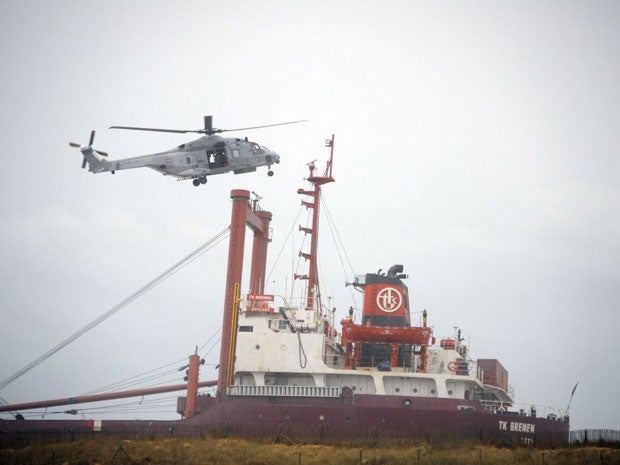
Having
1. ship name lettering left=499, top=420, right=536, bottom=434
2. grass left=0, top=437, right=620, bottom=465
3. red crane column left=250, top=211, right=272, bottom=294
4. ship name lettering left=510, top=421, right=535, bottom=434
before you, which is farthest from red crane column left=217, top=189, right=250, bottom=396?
ship name lettering left=510, top=421, right=535, bottom=434

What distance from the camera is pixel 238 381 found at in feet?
153

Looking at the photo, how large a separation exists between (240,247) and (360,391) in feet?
32.1

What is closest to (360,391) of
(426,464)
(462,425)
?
(462,425)

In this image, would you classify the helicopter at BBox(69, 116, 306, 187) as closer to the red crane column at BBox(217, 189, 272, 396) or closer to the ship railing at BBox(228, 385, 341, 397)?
the red crane column at BBox(217, 189, 272, 396)

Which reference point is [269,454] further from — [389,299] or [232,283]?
[389,299]

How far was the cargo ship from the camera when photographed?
42.4 m

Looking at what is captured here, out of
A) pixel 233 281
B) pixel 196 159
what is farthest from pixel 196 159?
pixel 233 281

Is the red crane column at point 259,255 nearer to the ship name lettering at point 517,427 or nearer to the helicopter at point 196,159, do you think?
the helicopter at point 196,159

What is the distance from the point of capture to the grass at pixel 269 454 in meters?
37.7

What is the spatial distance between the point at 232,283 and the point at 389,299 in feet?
27.3

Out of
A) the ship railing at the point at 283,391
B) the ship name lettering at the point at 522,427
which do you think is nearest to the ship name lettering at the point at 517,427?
the ship name lettering at the point at 522,427

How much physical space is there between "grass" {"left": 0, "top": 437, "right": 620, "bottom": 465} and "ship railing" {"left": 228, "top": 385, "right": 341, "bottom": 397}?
9.72 feet

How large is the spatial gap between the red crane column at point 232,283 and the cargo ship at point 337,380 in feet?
0.18

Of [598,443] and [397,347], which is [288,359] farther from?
[598,443]
